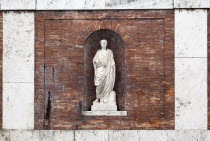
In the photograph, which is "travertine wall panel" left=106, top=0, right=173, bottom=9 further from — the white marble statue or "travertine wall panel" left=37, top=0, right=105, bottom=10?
the white marble statue

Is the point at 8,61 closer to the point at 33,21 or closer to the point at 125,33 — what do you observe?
the point at 33,21

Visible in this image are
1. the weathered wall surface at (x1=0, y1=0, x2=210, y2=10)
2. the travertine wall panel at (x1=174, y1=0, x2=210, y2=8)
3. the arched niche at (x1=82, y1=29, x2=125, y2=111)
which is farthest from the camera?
the arched niche at (x1=82, y1=29, x2=125, y2=111)

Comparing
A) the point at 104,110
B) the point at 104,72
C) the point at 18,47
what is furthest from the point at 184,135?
the point at 18,47

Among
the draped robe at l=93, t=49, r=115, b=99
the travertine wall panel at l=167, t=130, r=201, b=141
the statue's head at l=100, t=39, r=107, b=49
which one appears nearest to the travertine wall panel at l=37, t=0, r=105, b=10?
the statue's head at l=100, t=39, r=107, b=49

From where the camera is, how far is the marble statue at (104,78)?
12836mm

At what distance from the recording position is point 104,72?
1286 centimetres

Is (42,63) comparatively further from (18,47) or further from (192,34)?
(192,34)

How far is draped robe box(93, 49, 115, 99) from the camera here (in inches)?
505

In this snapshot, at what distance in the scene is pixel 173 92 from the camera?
41.7 feet

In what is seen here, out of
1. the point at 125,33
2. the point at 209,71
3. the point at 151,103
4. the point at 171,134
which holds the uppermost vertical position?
the point at 125,33

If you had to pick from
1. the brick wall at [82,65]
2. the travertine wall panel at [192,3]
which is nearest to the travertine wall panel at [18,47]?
the brick wall at [82,65]

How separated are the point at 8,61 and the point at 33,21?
137cm

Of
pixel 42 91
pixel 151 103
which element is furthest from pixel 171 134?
pixel 42 91

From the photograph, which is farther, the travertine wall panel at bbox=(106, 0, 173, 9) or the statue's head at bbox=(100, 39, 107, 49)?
the statue's head at bbox=(100, 39, 107, 49)
